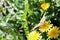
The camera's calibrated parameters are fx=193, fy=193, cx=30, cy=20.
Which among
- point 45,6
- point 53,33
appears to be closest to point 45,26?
point 53,33

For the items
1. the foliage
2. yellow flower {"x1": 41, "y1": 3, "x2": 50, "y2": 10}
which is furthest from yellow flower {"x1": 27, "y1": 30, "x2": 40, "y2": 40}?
yellow flower {"x1": 41, "y1": 3, "x2": 50, "y2": 10}

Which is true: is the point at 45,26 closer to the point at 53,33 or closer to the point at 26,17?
the point at 53,33

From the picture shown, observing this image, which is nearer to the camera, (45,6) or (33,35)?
(33,35)

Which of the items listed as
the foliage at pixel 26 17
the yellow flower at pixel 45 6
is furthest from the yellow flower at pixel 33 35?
the yellow flower at pixel 45 6

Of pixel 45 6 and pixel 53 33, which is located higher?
pixel 45 6

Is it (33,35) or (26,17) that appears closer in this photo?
(33,35)

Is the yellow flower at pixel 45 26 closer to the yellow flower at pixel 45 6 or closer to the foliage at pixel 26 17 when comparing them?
the foliage at pixel 26 17

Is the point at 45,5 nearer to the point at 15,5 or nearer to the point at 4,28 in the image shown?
the point at 15,5

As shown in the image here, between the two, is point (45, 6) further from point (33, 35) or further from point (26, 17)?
point (33, 35)

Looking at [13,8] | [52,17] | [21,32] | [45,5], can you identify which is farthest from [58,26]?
[13,8]

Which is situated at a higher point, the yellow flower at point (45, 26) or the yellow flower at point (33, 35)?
the yellow flower at point (45, 26)

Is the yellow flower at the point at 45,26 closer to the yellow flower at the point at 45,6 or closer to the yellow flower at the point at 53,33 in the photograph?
the yellow flower at the point at 53,33

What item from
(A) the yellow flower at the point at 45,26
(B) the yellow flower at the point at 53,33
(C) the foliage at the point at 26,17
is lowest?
(B) the yellow flower at the point at 53,33

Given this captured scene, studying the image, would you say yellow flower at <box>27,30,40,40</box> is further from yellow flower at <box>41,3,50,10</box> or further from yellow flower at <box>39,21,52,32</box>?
yellow flower at <box>41,3,50,10</box>
